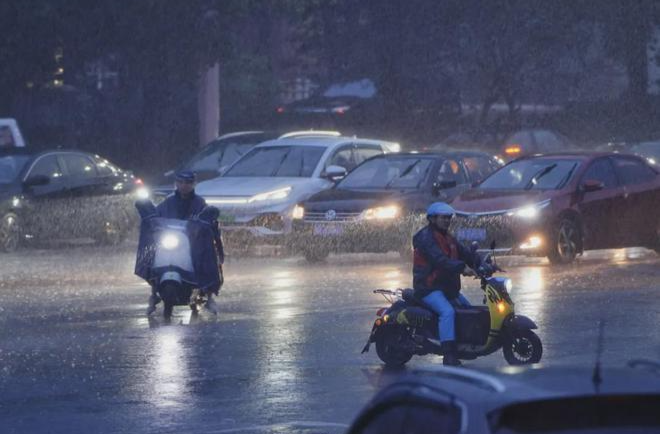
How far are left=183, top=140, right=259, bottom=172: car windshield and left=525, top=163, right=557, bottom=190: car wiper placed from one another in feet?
21.8

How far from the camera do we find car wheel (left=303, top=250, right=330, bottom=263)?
70.0 feet

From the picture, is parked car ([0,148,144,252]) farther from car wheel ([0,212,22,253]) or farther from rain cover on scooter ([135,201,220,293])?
rain cover on scooter ([135,201,220,293])

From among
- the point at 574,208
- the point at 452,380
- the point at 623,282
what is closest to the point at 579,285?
the point at 623,282

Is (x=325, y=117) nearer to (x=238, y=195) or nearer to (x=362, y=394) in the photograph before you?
(x=238, y=195)

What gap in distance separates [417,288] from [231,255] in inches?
438

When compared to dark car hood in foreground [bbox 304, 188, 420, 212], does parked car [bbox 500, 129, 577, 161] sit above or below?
above

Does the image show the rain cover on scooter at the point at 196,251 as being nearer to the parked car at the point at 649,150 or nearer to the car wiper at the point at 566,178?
the car wiper at the point at 566,178

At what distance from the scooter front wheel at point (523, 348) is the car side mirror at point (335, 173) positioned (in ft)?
35.3

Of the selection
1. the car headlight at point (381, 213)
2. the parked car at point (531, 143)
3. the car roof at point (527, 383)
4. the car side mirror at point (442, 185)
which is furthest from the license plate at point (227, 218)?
the car roof at point (527, 383)

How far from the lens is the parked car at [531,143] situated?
37.7m

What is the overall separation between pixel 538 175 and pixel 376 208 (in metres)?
2.10

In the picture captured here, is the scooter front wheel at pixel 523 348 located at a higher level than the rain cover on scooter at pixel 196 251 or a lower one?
lower

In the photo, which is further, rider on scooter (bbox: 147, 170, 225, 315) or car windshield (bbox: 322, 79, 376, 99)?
car windshield (bbox: 322, 79, 376, 99)

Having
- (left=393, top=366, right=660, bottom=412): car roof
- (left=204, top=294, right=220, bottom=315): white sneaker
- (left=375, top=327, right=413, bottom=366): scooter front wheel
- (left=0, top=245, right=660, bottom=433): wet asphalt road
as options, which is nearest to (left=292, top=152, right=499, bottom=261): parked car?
(left=0, top=245, right=660, bottom=433): wet asphalt road
